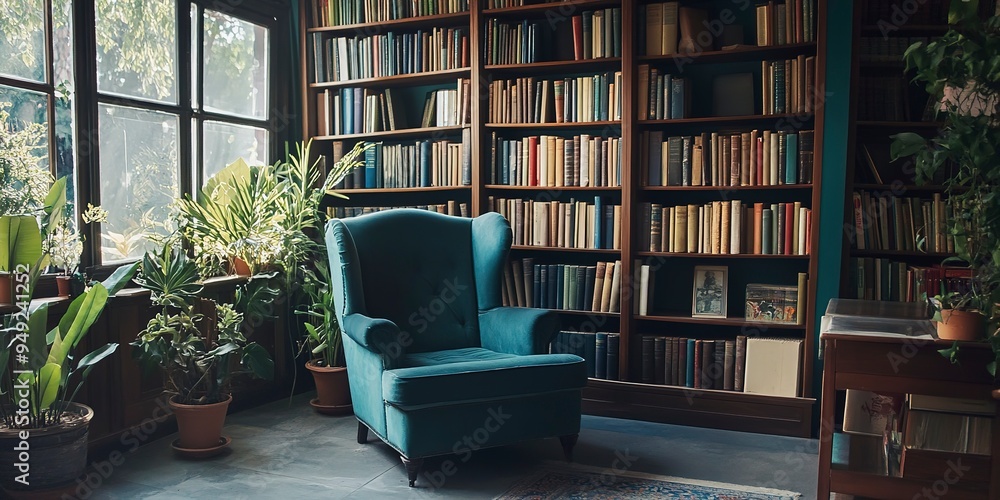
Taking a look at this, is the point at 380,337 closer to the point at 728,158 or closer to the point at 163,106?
the point at 163,106

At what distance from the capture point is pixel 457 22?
15.0ft

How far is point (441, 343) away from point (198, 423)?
114 cm

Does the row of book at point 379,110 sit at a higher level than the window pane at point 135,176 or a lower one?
higher

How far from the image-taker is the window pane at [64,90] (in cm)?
339

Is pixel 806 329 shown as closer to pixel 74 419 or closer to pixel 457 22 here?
pixel 457 22

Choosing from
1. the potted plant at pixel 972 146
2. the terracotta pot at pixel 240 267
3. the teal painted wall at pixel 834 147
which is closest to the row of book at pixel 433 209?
the terracotta pot at pixel 240 267

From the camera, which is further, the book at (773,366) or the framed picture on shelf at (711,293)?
the framed picture on shelf at (711,293)

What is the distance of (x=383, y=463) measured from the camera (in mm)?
3387

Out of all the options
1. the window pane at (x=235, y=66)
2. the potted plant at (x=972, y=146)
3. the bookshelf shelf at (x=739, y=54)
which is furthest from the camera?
the window pane at (x=235, y=66)

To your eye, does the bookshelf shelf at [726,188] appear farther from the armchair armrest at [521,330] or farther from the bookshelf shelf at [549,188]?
the armchair armrest at [521,330]

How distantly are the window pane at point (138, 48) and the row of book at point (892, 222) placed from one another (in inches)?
137

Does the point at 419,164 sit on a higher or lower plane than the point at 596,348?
higher

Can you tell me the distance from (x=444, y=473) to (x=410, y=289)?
96 cm

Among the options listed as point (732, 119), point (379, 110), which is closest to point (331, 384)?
point (379, 110)
